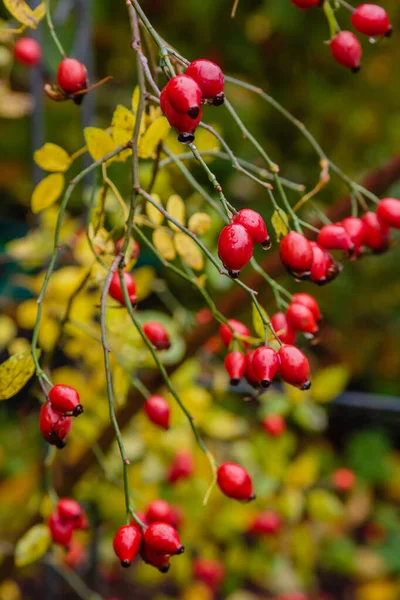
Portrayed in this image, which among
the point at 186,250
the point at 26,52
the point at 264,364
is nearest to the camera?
the point at 264,364

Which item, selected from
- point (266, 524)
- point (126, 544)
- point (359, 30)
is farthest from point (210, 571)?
point (359, 30)

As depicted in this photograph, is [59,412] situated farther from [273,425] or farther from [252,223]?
[273,425]

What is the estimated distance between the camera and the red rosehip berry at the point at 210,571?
1.66 meters

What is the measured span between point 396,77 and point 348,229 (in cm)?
207

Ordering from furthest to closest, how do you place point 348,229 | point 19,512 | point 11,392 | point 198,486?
point 19,512 → point 198,486 → point 348,229 → point 11,392

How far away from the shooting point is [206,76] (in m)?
0.46

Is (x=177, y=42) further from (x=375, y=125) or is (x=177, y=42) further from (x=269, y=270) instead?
(x=269, y=270)

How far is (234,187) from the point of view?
2.79 meters

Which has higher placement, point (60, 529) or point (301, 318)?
point (301, 318)

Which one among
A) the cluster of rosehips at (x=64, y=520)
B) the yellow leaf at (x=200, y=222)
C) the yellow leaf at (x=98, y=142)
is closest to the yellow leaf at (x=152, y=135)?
the yellow leaf at (x=98, y=142)

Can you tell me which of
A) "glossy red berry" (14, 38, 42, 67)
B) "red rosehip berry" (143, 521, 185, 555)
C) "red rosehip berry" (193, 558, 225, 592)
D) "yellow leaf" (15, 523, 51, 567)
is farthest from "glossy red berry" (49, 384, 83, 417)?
"red rosehip berry" (193, 558, 225, 592)

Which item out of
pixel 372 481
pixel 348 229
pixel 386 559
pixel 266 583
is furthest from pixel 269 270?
pixel 372 481

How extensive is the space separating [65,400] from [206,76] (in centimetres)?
24

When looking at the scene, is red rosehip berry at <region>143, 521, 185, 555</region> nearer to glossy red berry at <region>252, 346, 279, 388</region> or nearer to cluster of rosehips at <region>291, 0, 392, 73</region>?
glossy red berry at <region>252, 346, 279, 388</region>
